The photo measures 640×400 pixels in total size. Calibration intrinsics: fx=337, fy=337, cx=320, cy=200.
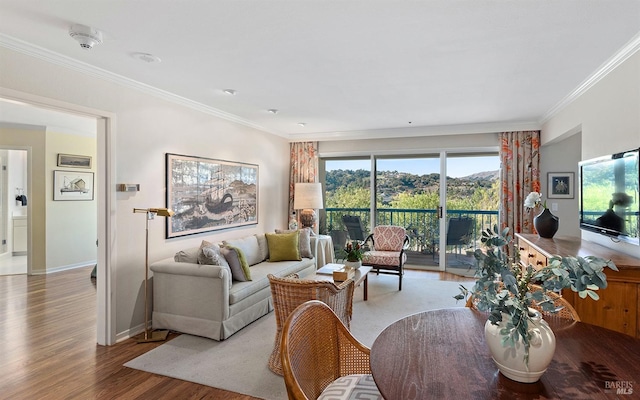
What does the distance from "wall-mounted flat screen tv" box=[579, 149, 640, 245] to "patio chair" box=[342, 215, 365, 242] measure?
145 inches

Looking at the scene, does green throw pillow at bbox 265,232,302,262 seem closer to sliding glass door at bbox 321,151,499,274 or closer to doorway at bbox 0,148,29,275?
sliding glass door at bbox 321,151,499,274

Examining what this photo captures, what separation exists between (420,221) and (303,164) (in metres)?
2.48

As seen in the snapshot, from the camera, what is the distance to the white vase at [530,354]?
1090 millimetres

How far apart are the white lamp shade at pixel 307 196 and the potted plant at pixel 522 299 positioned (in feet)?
16.0

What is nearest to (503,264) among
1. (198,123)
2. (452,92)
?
(452,92)

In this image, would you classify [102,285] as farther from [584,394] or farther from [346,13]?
[584,394]

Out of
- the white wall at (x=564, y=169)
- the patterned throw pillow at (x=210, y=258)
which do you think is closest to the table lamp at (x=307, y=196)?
the patterned throw pillow at (x=210, y=258)

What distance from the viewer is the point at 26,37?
7.96 ft

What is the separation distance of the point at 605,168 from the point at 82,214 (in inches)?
313

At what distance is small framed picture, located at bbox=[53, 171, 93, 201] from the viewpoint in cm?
613

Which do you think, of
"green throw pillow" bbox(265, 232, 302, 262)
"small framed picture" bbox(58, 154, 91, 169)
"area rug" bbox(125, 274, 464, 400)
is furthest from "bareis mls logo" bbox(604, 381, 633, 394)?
"small framed picture" bbox(58, 154, 91, 169)

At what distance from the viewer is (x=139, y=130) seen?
349 centimetres

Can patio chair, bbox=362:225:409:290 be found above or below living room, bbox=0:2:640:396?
below

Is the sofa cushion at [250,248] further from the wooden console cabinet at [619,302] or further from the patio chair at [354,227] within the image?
the wooden console cabinet at [619,302]
